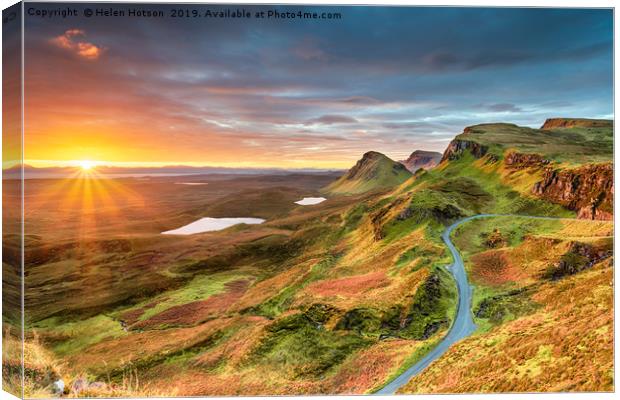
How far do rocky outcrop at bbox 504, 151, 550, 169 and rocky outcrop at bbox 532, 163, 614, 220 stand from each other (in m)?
7.25

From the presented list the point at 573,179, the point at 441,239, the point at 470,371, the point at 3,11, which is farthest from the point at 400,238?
the point at 3,11

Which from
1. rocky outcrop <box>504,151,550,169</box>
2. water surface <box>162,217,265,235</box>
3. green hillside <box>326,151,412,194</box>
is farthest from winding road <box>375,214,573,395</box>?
green hillside <box>326,151,412,194</box>

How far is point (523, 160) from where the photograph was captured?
59.0 m

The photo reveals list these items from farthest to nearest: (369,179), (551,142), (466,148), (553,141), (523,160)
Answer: (369,179), (466,148), (553,141), (551,142), (523,160)

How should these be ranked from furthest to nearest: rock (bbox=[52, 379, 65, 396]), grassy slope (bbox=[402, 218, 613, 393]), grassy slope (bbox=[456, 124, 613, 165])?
grassy slope (bbox=[456, 124, 613, 165]) < rock (bbox=[52, 379, 65, 396]) < grassy slope (bbox=[402, 218, 613, 393])

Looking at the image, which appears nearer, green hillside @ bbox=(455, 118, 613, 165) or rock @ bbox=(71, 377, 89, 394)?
rock @ bbox=(71, 377, 89, 394)

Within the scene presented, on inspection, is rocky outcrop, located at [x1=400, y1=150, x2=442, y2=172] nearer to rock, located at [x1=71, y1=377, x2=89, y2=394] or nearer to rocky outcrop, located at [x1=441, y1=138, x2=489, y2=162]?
rocky outcrop, located at [x1=441, y1=138, x2=489, y2=162]

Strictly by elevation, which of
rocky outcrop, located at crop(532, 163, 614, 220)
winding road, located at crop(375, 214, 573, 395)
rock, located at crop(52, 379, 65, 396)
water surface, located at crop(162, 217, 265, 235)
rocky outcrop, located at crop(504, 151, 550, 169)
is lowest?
water surface, located at crop(162, 217, 265, 235)

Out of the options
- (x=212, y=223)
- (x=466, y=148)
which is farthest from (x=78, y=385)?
(x=212, y=223)

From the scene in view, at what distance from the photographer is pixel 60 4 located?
19.1 metres

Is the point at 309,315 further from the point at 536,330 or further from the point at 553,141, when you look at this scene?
the point at 553,141

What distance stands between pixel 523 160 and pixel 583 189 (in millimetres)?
22331

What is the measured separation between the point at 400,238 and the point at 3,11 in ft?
137

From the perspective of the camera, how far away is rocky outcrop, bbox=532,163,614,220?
113 feet
